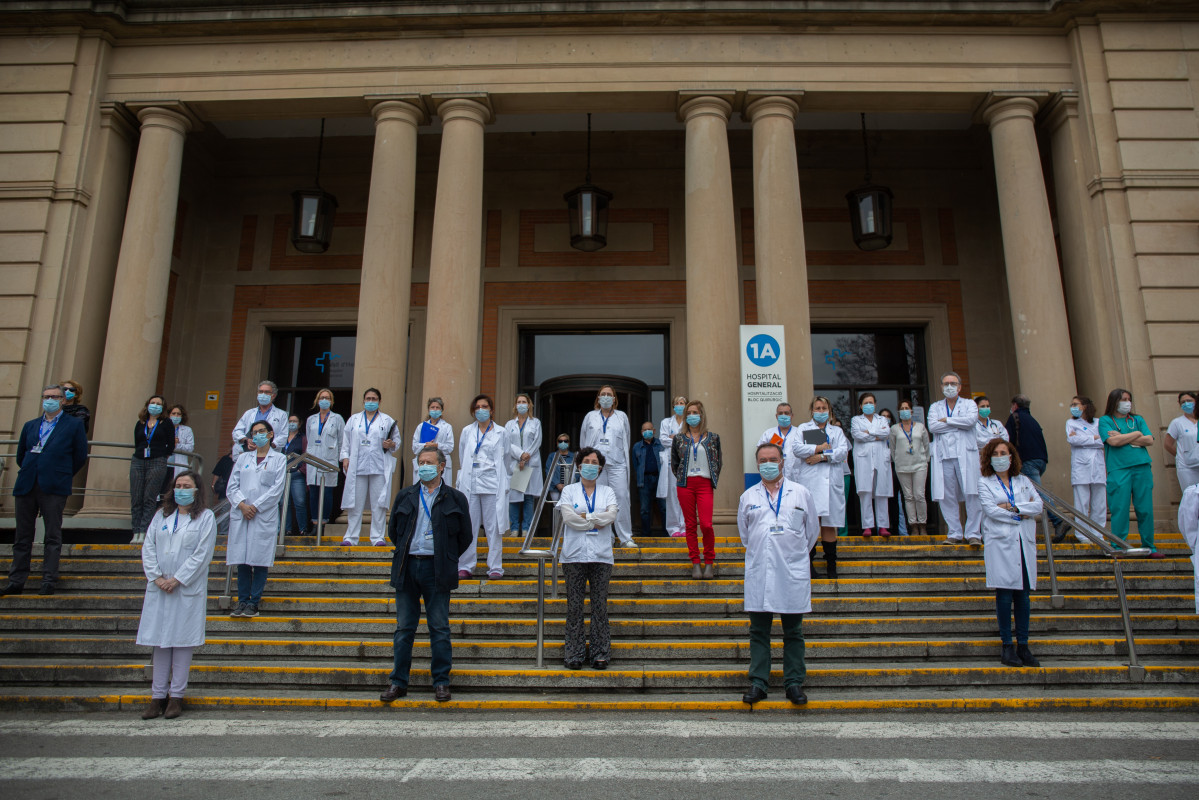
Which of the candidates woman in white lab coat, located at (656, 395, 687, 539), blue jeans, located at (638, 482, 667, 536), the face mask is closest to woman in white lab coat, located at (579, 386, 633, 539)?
woman in white lab coat, located at (656, 395, 687, 539)

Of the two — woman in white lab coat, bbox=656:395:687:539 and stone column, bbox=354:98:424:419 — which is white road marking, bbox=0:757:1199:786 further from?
stone column, bbox=354:98:424:419

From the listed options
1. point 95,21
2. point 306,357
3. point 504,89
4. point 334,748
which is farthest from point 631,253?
point 334,748

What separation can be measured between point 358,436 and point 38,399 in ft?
17.6

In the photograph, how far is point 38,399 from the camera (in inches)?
439

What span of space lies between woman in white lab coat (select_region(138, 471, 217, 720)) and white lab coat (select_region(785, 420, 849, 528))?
18.0 ft

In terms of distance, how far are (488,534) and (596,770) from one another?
4.19m

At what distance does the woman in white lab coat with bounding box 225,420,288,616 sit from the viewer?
24.1 feet

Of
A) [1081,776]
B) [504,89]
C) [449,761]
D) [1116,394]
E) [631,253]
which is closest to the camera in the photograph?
[1081,776]

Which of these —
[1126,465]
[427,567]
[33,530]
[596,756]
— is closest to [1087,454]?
[1126,465]

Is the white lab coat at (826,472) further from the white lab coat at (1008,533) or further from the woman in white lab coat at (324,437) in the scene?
the woman in white lab coat at (324,437)

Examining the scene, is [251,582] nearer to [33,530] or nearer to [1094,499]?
[33,530]

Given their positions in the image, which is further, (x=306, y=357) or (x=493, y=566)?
(x=306, y=357)

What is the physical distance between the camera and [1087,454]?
9359 mm

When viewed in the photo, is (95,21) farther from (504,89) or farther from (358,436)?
(358,436)
